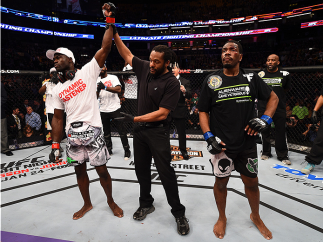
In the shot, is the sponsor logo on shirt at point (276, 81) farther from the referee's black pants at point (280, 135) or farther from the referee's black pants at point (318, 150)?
the referee's black pants at point (318, 150)

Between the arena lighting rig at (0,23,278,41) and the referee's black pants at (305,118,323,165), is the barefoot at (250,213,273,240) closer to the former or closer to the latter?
the referee's black pants at (305,118,323,165)

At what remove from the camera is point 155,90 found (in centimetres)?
189

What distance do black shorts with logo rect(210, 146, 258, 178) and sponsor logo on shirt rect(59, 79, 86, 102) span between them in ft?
4.99

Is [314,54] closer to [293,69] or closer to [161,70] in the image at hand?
[293,69]

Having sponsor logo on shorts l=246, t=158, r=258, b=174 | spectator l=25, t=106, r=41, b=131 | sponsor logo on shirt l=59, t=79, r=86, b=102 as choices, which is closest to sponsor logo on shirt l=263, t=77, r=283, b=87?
sponsor logo on shorts l=246, t=158, r=258, b=174

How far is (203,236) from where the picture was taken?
1.88 metres

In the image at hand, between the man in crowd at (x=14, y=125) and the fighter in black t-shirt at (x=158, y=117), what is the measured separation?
5227 millimetres

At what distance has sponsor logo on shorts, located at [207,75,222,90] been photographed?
1.79 metres

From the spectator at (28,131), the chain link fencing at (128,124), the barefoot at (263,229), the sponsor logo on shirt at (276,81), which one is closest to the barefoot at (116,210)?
the barefoot at (263,229)

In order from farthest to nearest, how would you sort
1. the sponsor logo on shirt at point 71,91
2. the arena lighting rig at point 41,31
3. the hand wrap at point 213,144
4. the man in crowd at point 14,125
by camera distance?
the arena lighting rig at point 41,31 < the man in crowd at point 14,125 < the sponsor logo on shirt at point 71,91 < the hand wrap at point 213,144

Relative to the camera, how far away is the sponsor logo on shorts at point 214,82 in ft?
5.86

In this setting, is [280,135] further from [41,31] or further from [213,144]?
[41,31]

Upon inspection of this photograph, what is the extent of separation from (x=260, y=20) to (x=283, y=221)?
80.2ft

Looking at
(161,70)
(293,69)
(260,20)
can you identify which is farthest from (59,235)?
(260,20)
